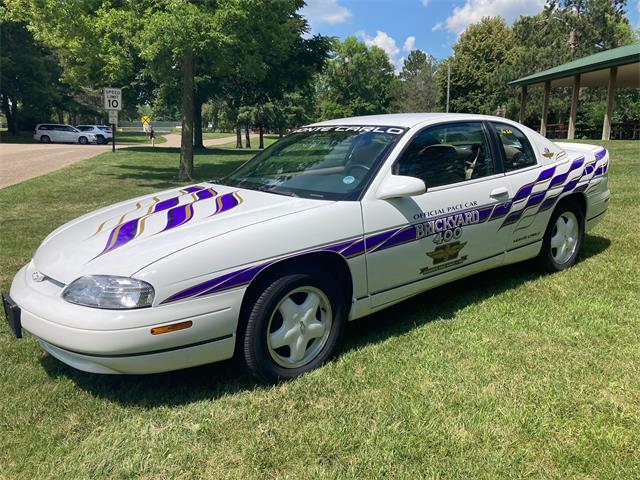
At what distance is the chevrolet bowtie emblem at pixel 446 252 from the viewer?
3828 mm

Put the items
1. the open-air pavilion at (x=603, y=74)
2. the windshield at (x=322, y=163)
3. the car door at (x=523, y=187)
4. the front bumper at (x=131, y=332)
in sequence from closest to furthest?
1. the front bumper at (x=131, y=332)
2. the windshield at (x=322, y=163)
3. the car door at (x=523, y=187)
4. the open-air pavilion at (x=603, y=74)

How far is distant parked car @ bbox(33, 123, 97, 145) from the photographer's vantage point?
127ft

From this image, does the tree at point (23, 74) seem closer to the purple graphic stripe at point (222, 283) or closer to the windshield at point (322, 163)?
the windshield at point (322, 163)

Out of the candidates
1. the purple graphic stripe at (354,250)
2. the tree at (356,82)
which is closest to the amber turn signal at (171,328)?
the purple graphic stripe at (354,250)

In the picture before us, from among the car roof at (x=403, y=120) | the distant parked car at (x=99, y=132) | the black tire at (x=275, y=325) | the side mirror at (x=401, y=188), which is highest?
the distant parked car at (x=99, y=132)

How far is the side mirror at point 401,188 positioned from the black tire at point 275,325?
0.65 meters

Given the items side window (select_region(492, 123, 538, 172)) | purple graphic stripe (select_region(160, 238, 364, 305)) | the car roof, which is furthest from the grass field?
the car roof

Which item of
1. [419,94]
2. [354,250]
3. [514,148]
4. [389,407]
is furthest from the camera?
[419,94]

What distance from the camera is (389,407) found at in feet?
9.70

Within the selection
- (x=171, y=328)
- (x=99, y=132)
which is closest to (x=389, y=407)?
(x=171, y=328)

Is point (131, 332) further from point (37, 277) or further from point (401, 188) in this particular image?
point (401, 188)

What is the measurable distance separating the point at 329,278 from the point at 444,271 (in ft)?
3.51

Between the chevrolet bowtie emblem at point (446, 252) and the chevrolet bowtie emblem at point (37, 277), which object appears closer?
the chevrolet bowtie emblem at point (37, 277)

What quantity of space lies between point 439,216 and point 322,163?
3.01ft
